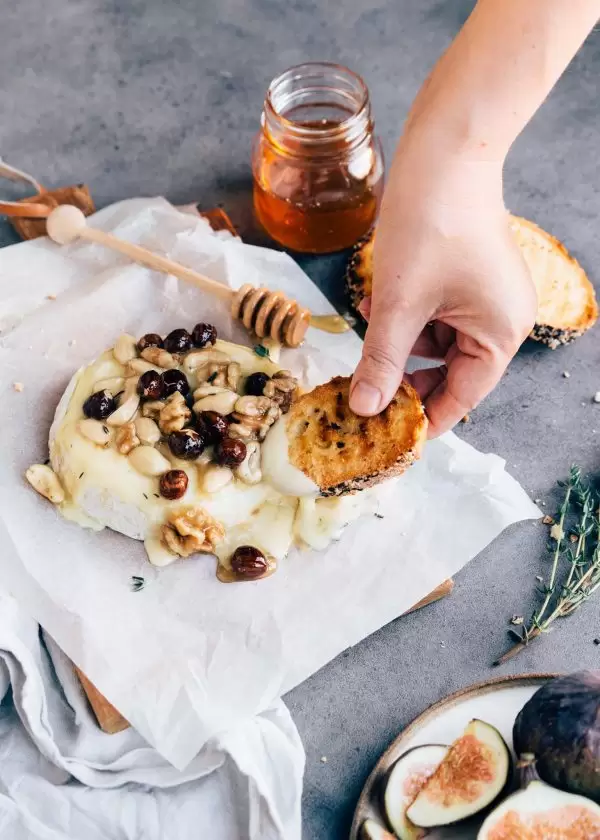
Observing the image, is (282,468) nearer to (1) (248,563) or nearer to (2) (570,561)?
(1) (248,563)

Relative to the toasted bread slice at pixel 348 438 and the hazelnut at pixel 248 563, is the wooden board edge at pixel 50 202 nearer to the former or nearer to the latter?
the toasted bread slice at pixel 348 438

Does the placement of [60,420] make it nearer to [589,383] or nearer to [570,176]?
[589,383]

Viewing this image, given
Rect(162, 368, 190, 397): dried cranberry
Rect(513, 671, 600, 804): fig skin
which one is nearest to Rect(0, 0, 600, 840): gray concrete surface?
Rect(513, 671, 600, 804): fig skin

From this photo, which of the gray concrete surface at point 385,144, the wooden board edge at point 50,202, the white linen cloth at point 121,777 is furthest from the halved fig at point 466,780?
the wooden board edge at point 50,202

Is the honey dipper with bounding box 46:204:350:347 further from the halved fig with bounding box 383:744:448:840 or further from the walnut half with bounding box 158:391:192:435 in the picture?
the halved fig with bounding box 383:744:448:840

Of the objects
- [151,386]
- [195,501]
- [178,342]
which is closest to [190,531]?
[195,501]

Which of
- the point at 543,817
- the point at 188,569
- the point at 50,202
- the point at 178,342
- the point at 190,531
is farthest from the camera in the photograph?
the point at 50,202
